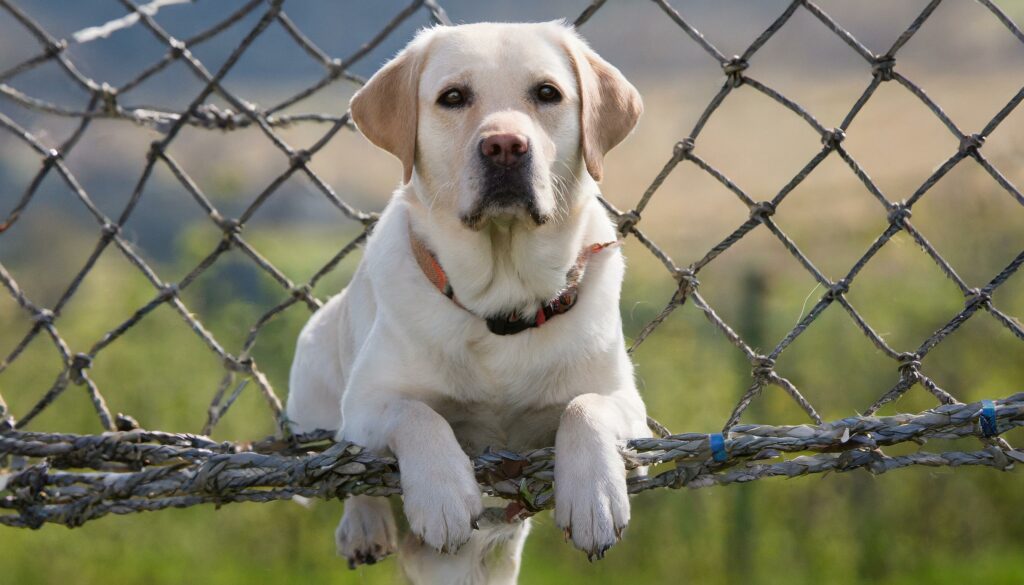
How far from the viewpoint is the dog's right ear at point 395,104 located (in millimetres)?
1862

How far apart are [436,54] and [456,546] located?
910mm

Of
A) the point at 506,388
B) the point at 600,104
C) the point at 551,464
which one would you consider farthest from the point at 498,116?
the point at 551,464

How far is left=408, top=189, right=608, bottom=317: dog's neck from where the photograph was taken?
72.4 inches

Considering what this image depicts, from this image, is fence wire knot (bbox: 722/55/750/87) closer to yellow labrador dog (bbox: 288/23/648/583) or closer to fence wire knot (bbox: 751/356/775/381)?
yellow labrador dog (bbox: 288/23/648/583)

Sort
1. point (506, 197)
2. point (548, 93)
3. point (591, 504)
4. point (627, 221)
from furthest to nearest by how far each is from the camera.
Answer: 1. point (627, 221)
2. point (548, 93)
3. point (506, 197)
4. point (591, 504)

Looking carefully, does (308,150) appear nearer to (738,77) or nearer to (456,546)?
(738,77)

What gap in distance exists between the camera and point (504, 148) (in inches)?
65.2

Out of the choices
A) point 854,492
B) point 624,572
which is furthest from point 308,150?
point 854,492

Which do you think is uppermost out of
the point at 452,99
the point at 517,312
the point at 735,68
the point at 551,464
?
the point at 735,68

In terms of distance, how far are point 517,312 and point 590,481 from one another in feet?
1.41

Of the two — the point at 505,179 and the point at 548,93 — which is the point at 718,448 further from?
the point at 548,93

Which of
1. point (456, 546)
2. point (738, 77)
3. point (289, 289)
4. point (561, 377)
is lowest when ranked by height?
point (456, 546)

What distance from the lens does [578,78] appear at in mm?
1862

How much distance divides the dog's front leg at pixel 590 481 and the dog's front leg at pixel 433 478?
5.4 inches
